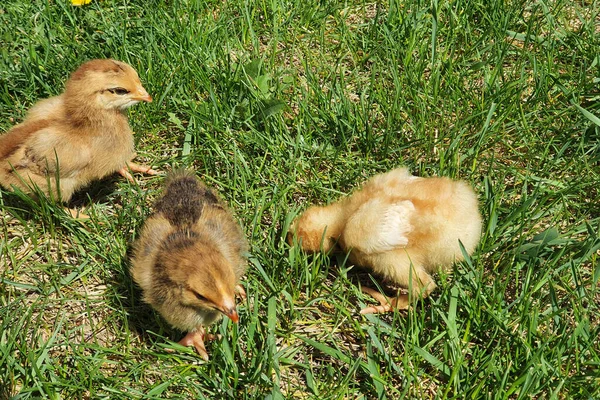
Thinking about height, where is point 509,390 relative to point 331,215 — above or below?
below

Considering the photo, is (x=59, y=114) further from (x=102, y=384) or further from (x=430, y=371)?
(x=430, y=371)

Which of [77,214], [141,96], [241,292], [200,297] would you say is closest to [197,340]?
[241,292]

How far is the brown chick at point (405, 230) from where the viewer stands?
124 inches

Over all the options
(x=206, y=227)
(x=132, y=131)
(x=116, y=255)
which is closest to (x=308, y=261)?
(x=206, y=227)

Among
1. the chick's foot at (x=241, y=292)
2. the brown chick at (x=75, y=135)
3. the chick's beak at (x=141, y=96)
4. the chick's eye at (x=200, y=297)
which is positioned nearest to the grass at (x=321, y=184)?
the chick's foot at (x=241, y=292)

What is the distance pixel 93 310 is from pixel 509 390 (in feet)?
6.73

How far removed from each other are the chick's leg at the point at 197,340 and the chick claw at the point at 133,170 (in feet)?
3.61

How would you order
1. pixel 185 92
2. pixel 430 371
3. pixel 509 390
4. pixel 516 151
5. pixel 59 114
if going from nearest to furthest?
pixel 509 390 < pixel 430 371 < pixel 59 114 < pixel 516 151 < pixel 185 92

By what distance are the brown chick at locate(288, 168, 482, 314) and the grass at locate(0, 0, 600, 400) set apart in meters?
0.12

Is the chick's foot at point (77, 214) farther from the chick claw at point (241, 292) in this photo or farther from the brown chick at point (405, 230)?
the brown chick at point (405, 230)

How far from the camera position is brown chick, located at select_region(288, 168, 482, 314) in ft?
10.4

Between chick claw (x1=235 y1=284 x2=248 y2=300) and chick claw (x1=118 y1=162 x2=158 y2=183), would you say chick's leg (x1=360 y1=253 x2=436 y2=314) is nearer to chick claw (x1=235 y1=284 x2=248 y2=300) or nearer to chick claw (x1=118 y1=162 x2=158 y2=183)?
chick claw (x1=235 y1=284 x2=248 y2=300)

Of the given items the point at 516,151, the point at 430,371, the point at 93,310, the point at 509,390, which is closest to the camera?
the point at 509,390

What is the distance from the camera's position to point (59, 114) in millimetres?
3570
